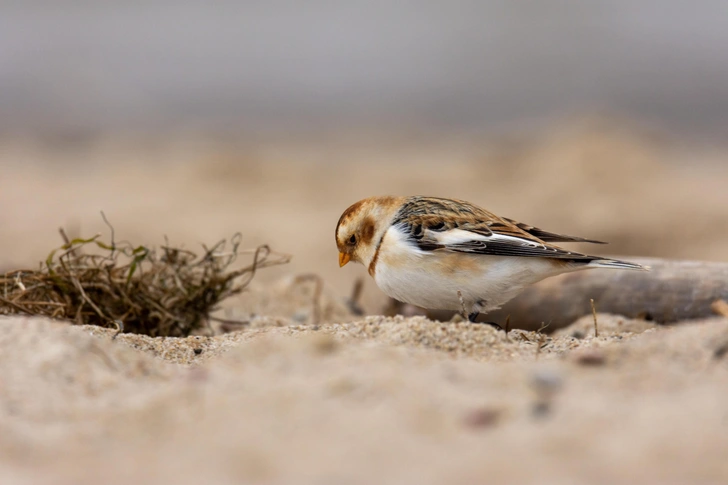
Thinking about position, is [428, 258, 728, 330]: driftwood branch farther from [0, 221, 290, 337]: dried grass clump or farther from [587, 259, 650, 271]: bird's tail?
[0, 221, 290, 337]: dried grass clump

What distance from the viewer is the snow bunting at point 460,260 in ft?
15.0

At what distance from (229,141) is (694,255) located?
27.5 feet

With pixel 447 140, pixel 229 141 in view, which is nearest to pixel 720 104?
pixel 447 140

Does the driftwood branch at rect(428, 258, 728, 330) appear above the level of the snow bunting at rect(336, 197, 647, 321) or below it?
below

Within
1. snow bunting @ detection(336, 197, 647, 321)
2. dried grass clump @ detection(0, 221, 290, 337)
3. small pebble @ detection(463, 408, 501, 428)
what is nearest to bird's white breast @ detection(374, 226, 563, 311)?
snow bunting @ detection(336, 197, 647, 321)

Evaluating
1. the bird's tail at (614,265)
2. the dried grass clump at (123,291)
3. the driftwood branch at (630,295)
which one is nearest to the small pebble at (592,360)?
the bird's tail at (614,265)

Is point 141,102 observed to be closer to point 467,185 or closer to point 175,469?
point 467,185

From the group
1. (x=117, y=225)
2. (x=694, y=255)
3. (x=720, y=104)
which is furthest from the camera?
(x=720, y=104)

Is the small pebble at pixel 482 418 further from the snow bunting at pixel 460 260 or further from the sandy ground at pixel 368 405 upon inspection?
the snow bunting at pixel 460 260

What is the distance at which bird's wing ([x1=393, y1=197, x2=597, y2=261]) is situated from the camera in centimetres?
460

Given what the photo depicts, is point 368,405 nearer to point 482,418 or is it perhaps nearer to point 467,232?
point 482,418

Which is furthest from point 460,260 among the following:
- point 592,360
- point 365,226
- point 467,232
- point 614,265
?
point 592,360

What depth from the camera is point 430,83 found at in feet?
62.7

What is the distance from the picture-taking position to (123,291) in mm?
5156
